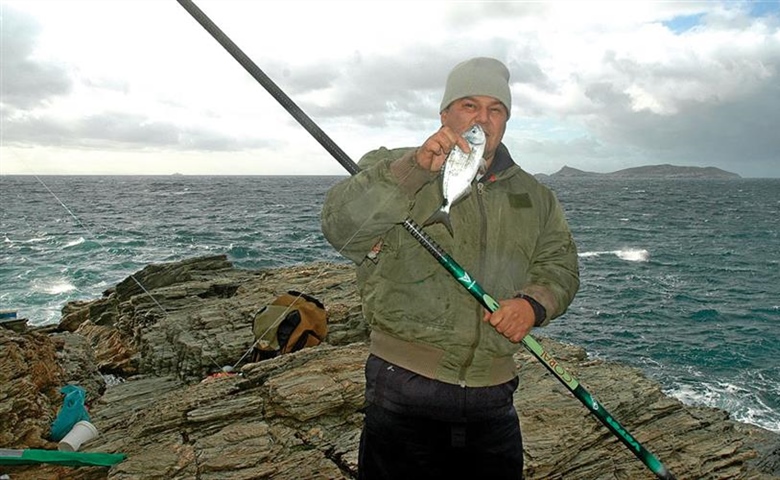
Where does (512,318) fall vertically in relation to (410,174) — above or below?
below

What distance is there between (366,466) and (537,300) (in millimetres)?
1592

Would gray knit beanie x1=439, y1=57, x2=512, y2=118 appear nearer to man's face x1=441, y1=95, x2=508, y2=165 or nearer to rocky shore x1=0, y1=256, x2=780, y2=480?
man's face x1=441, y1=95, x2=508, y2=165

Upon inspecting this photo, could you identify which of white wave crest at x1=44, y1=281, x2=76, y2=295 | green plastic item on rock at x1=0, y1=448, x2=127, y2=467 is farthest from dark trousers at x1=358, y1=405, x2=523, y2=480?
white wave crest at x1=44, y1=281, x2=76, y2=295

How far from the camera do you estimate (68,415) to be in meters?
7.48

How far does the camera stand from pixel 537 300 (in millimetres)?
3746

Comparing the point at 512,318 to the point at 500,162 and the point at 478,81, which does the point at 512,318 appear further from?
the point at 478,81

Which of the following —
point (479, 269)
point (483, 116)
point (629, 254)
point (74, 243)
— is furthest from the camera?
point (629, 254)

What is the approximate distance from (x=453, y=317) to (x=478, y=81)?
4.98 ft

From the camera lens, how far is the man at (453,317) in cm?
360

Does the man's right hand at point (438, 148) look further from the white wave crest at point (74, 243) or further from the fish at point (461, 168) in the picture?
the white wave crest at point (74, 243)

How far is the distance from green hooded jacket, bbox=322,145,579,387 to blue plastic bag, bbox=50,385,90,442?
18.8 feet

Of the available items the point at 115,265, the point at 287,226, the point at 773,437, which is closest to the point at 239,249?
the point at 115,265

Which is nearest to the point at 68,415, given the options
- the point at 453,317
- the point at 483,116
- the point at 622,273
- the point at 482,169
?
the point at 453,317

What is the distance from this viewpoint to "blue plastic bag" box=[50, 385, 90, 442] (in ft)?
24.1
